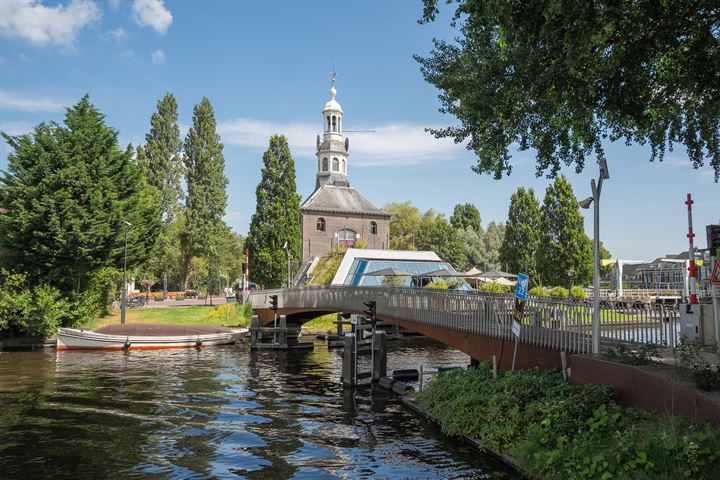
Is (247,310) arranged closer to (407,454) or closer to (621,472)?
(407,454)

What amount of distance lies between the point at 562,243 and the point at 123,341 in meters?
44.0

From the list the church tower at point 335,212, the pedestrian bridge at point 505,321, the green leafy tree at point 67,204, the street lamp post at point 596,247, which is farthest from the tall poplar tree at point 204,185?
the street lamp post at point 596,247

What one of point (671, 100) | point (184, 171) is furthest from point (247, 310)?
point (671, 100)

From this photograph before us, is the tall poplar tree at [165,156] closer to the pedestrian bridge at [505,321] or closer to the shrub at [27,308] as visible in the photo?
the shrub at [27,308]

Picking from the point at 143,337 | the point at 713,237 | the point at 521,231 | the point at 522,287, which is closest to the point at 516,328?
the point at 522,287

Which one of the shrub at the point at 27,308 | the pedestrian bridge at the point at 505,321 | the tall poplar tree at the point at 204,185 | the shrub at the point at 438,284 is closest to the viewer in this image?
the pedestrian bridge at the point at 505,321

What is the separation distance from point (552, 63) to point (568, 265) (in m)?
52.2

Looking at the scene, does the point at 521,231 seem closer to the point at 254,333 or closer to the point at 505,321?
the point at 254,333

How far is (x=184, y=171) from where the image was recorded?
65312 mm

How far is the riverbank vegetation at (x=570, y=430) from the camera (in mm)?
8320

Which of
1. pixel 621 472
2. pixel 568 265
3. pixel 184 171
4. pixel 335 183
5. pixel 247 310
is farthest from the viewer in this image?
pixel 335 183

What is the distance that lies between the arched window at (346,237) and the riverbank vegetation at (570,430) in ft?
172

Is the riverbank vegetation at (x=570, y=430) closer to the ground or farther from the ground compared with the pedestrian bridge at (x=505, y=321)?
closer to the ground

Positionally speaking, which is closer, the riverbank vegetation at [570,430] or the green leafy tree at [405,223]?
the riverbank vegetation at [570,430]
